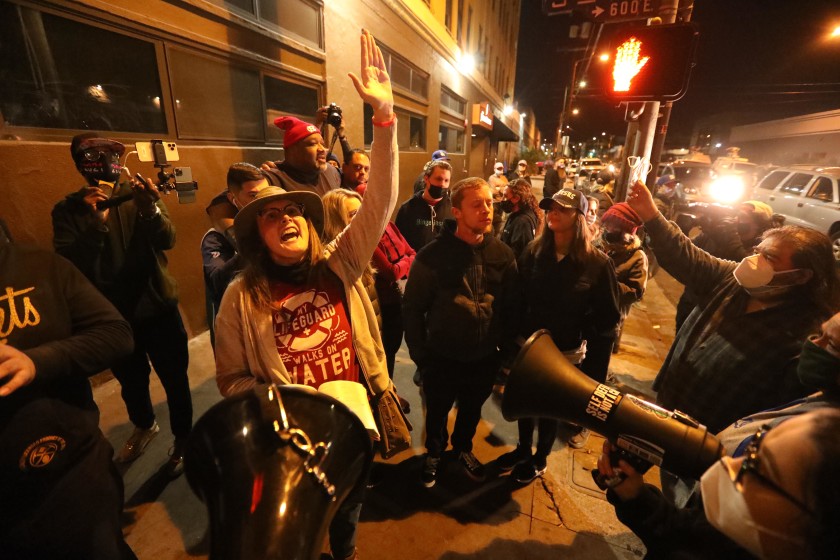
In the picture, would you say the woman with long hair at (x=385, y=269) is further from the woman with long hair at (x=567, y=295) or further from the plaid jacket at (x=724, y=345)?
the plaid jacket at (x=724, y=345)

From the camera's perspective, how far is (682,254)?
7.66 ft

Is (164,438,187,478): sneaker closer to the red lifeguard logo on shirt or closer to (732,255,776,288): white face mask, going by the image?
the red lifeguard logo on shirt

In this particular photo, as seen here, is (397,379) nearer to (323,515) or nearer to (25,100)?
(323,515)

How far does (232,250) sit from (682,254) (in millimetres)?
3026

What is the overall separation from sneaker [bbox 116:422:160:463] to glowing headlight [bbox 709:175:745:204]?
17257mm

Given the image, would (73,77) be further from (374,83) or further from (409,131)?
(409,131)

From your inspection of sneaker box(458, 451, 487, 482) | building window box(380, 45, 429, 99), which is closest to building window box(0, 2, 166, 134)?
sneaker box(458, 451, 487, 482)

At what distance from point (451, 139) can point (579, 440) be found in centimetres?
1454

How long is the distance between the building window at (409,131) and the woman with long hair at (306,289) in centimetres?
753

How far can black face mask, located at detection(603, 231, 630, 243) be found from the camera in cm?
327

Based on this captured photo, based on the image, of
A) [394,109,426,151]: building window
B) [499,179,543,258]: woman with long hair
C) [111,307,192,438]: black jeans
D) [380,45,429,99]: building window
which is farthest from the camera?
[394,109,426,151]: building window

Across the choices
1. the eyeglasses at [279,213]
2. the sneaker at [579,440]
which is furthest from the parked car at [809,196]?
the eyeglasses at [279,213]

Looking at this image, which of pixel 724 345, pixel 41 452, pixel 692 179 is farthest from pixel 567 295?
pixel 692 179

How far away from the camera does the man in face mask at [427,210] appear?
384 cm
